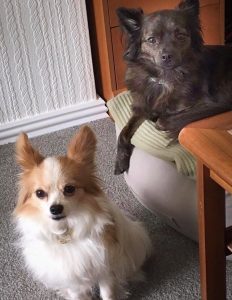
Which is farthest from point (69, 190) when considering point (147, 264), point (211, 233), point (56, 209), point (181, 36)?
point (181, 36)

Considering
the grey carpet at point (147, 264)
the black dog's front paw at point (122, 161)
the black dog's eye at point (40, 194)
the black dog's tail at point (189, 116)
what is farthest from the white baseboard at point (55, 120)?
the black dog's eye at point (40, 194)

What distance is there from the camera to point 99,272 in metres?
1.29

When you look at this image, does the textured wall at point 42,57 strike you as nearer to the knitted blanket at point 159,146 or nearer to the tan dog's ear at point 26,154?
the knitted blanket at point 159,146

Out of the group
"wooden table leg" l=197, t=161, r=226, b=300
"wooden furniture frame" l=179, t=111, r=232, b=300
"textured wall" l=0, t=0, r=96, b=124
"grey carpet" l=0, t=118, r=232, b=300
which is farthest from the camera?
"textured wall" l=0, t=0, r=96, b=124

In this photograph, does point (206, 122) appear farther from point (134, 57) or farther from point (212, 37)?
point (212, 37)

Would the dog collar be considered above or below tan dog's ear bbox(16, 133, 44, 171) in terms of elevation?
below

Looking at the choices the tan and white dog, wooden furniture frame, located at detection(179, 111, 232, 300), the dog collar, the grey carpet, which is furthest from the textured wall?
wooden furniture frame, located at detection(179, 111, 232, 300)

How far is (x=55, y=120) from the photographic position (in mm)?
2318

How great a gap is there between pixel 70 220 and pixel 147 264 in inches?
16.4

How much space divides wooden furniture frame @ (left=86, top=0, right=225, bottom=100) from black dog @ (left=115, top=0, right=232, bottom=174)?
0.59 meters

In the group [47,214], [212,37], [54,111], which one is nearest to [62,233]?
[47,214]

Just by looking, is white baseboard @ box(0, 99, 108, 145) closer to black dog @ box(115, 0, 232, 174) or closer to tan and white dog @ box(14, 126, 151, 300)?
black dog @ box(115, 0, 232, 174)

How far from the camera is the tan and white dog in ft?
3.88

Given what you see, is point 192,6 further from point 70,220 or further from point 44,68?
point 44,68
